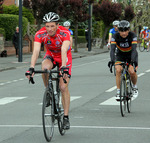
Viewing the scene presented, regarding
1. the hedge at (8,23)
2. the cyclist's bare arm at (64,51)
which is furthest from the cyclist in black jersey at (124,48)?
the hedge at (8,23)

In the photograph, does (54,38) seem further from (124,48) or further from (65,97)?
(124,48)

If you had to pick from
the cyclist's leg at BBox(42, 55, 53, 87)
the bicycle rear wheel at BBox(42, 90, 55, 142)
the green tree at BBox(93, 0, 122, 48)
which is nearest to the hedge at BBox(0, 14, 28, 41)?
the green tree at BBox(93, 0, 122, 48)

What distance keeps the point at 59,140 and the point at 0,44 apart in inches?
1025

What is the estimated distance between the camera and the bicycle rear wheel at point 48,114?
724cm

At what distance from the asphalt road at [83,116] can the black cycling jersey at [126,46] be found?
3.44 ft

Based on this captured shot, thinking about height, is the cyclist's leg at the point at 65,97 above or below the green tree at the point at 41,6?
below

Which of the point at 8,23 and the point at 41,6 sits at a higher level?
the point at 41,6

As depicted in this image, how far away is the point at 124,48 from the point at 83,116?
5.80ft

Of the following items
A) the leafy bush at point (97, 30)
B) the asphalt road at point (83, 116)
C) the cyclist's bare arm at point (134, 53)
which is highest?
the cyclist's bare arm at point (134, 53)

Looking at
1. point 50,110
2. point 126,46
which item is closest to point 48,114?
point 50,110

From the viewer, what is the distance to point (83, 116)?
988 centimetres

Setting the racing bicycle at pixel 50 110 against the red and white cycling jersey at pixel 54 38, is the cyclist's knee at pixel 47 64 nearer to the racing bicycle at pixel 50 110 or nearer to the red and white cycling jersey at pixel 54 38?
the red and white cycling jersey at pixel 54 38

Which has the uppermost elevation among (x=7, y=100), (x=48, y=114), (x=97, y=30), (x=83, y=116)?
(x=48, y=114)

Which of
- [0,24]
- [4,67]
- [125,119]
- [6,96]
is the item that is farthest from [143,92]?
[0,24]
